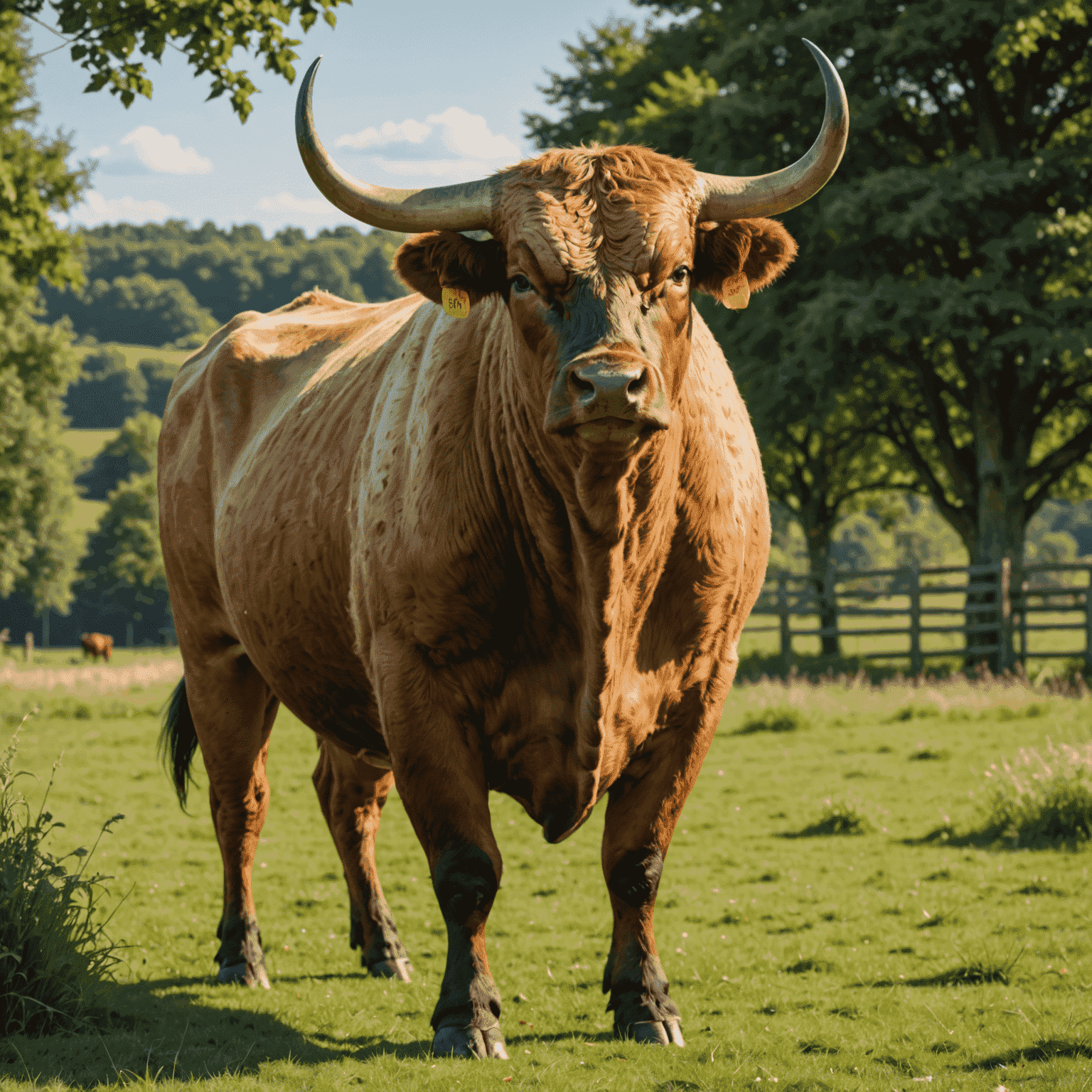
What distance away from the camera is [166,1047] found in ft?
14.5

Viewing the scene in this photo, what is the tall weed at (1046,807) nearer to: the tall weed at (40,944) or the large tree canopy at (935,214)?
the tall weed at (40,944)

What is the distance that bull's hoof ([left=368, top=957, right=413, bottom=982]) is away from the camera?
6.07m

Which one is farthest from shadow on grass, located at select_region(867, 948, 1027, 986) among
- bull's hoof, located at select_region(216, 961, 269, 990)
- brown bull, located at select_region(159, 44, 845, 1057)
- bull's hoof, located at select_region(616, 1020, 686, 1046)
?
bull's hoof, located at select_region(216, 961, 269, 990)

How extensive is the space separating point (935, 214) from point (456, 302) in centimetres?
1555

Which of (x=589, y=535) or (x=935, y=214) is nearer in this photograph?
(x=589, y=535)

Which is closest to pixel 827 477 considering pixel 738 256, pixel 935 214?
pixel 935 214

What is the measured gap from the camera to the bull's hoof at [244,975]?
5.93m

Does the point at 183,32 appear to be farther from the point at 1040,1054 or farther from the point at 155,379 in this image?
the point at 155,379

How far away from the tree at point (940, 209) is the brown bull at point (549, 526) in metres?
14.7

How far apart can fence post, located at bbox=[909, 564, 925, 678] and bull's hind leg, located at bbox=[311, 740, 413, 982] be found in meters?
15.8

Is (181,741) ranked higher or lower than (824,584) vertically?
lower

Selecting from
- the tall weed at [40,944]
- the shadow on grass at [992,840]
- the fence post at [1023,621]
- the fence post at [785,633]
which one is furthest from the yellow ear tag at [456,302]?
the fence post at [785,633]

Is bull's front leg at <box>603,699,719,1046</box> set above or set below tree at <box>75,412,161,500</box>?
below

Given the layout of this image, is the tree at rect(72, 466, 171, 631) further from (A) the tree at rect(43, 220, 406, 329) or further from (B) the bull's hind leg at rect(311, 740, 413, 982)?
(A) the tree at rect(43, 220, 406, 329)
